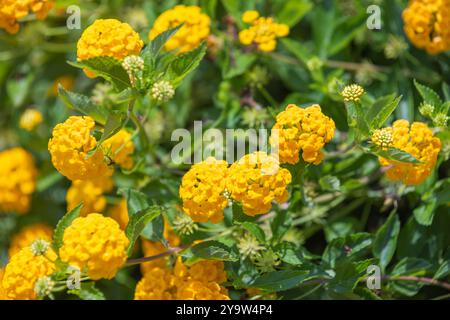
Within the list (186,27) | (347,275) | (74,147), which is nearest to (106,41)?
(74,147)

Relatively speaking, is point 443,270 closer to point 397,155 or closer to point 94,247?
point 397,155

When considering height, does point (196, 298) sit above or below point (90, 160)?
below

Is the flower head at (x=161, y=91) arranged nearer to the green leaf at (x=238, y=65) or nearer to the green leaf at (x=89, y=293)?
the green leaf at (x=238, y=65)

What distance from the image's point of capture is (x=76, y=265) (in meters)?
1.91

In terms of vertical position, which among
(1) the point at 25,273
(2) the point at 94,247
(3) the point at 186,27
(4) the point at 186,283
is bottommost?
(4) the point at 186,283

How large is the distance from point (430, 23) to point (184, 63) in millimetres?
984

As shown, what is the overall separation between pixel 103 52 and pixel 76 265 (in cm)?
67

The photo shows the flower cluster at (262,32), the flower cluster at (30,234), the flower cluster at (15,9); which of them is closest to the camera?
the flower cluster at (15,9)

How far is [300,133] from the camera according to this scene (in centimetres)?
198

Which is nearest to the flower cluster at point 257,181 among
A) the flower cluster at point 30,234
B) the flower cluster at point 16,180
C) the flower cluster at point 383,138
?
the flower cluster at point 383,138

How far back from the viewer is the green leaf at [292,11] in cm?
272

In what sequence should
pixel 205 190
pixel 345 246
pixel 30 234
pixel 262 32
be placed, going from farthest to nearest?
pixel 30 234, pixel 262 32, pixel 345 246, pixel 205 190

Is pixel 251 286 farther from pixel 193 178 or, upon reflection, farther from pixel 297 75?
pixel 297 75
